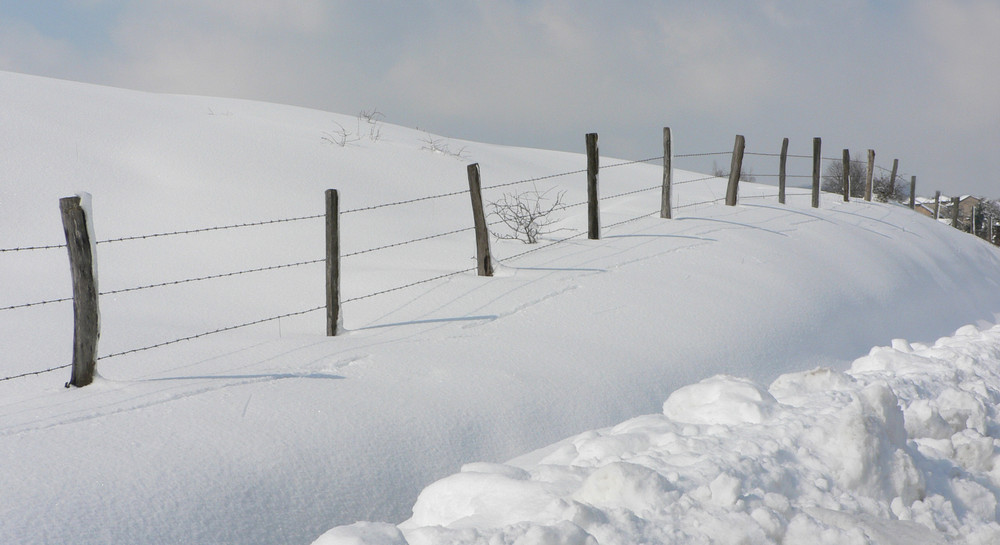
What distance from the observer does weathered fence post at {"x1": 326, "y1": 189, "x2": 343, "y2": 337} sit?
22.2ft

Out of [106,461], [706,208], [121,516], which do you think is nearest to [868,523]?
[121,516]

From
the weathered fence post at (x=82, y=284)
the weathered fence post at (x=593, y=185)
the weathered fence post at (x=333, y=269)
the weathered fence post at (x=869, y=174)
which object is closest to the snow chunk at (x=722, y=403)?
the weathered fence post at (x=333, y=269)

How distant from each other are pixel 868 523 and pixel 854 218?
571 inches

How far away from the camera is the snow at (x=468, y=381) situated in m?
3.56

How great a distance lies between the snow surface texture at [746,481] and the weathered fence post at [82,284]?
288 centimetres

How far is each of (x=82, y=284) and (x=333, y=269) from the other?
6.93ft

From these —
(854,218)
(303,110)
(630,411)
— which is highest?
(303,110)

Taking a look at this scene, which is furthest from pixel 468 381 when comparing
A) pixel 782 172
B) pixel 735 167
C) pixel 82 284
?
pixel 782 172

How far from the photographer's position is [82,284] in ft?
17.0

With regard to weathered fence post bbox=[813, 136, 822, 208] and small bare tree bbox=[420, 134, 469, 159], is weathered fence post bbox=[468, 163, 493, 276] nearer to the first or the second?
small bare tree bbox=[420, 134, 469, 159]

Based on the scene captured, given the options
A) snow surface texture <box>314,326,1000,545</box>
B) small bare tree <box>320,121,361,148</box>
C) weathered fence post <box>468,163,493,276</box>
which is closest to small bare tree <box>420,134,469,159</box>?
small bare tree <box>320,121,361,148</box>

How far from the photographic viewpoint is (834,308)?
31.0 feet

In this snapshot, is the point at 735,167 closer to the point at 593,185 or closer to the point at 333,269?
the point at 593,185

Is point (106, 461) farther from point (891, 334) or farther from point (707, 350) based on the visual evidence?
point (891, 334)
